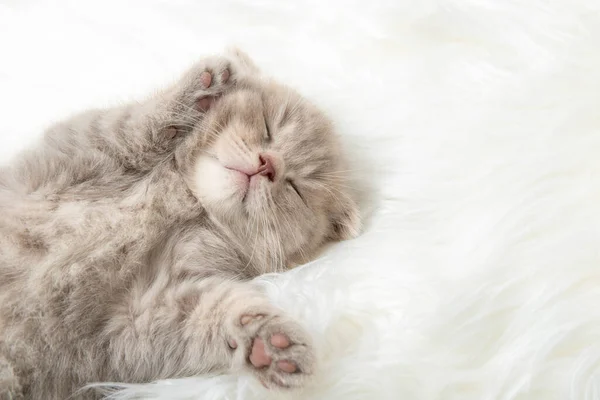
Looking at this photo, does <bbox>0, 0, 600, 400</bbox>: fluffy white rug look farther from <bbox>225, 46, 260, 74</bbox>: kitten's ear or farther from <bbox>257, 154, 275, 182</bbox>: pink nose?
<bbox>257, 154, 275, 182</bbox>: pink nose

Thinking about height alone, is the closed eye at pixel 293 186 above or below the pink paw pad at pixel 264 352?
above

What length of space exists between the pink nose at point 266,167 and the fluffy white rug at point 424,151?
18 centimetres

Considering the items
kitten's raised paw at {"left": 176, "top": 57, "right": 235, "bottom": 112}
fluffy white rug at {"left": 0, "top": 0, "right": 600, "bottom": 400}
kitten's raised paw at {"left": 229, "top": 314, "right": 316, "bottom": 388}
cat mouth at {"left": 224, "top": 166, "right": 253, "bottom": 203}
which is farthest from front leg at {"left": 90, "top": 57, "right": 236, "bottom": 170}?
kitten's raised paw at {"left": 229, "top": 314, "right": 316, "bottom": 388}

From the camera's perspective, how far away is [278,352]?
71 cm

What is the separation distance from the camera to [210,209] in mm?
952

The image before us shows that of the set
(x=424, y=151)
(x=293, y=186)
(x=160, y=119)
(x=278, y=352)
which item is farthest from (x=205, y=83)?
(x=278, y=352)

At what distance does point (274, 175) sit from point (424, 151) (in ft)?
0.84

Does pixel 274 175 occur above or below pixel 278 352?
above

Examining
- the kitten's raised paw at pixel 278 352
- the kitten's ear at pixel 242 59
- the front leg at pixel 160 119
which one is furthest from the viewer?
the kitten's ear at pixel 242 59

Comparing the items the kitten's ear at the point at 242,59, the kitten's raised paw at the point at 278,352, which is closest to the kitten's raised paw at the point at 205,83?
the kitten's ear at the point at 242,59

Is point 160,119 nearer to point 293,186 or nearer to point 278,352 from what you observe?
point 293,186

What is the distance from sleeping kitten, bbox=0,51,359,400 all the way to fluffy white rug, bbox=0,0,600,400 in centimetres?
6

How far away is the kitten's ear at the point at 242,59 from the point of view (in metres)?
1.13

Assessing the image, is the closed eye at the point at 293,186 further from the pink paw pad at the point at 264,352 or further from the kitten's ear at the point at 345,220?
the pink paw pad at the point at 264,352
